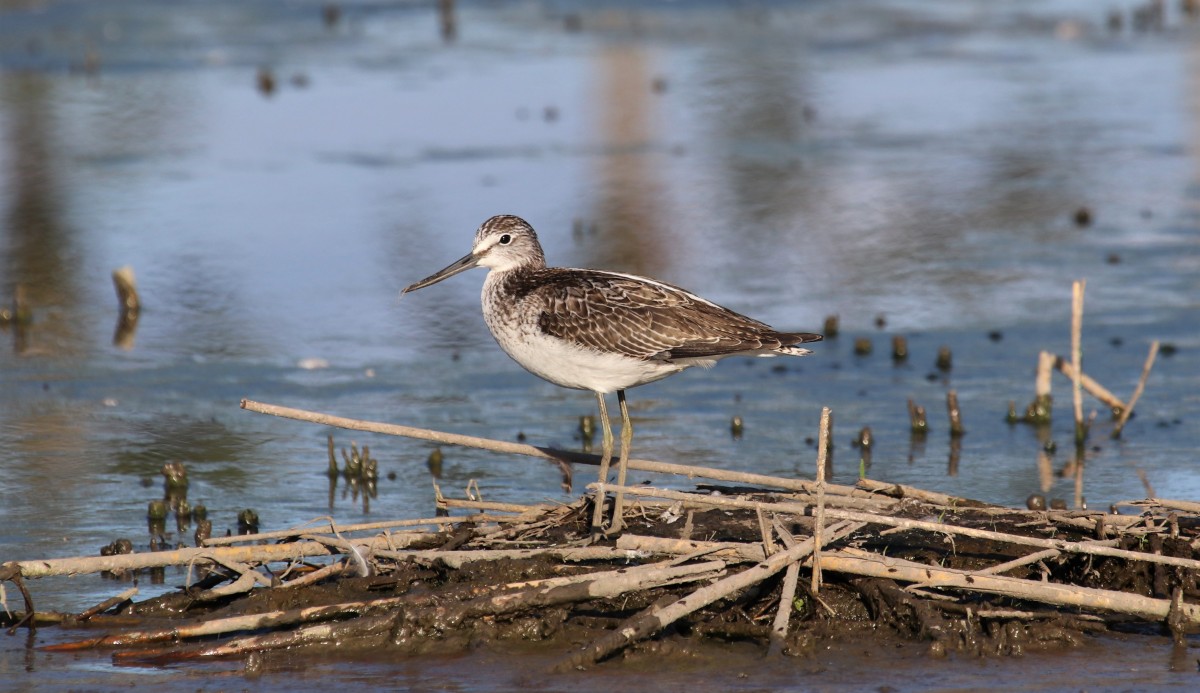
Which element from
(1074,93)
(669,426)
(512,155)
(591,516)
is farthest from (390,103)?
(591,516)

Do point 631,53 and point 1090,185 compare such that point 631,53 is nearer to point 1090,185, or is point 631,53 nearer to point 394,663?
point 1090,185

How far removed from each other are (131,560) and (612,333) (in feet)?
7.80

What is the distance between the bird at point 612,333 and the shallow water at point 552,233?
4.82 ft

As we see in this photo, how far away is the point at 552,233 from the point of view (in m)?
15.1

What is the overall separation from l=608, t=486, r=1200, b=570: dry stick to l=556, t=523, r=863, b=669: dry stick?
0.25 metres

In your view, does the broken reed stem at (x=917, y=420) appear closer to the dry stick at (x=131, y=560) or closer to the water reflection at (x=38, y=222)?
the dry stick at (x=131, y=560)

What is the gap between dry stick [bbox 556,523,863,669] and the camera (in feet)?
21.3

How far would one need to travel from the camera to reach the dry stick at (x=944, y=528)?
22.0 feet

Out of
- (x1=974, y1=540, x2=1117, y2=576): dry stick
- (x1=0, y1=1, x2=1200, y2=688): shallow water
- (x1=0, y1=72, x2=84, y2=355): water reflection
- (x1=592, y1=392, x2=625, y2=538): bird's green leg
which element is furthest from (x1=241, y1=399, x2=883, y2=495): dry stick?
(x1=0, y1=72, x2=84, y2=355): water reflection

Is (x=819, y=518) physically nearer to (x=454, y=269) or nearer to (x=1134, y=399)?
(x=454, y=269)

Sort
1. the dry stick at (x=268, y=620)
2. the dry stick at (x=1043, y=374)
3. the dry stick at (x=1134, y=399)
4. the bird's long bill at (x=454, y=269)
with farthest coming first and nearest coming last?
the dry stick at (x=1043, y=374) < the dry stick at (x=1134, y=399) < the bird's long bill at (x=454, y=269) < the dry stick at (x=268, y=620)

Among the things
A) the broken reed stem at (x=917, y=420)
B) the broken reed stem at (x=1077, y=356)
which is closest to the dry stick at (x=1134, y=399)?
the broken reed stem at (x=1077, y=356)

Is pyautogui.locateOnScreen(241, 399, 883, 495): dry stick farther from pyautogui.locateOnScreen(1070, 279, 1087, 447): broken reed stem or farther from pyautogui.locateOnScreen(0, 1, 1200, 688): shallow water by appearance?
pyautogui.locateOnScreen(1070, 279, 1087, 447): broken reed stem

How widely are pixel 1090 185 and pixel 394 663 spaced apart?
12338 mm
